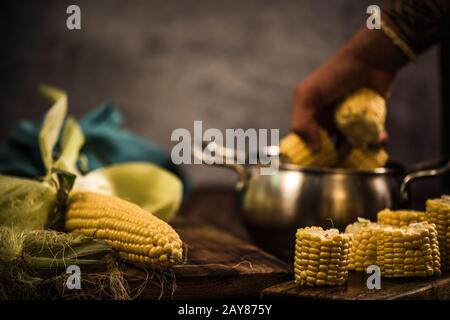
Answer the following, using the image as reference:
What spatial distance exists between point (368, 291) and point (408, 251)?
0.37ft

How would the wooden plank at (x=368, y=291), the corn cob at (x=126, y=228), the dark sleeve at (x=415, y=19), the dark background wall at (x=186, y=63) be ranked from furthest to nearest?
the dark background wall at (x=186, y=63) → the dark sleeve at (x=415, y=19) → the corn cob at (x=126, y=228) → the wooden plank at (x=368, y=291)

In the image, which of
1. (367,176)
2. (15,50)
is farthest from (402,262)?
(15,50)

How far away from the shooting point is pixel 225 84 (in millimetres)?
2936

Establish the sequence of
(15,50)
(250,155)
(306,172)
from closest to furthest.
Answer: (306,172)
(250,155)
(15,50)

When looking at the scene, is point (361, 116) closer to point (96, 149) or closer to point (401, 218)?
point (401, 218)

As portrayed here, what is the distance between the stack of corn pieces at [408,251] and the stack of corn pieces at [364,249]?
3 centimetres

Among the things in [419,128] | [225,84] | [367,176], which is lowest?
[367,176]

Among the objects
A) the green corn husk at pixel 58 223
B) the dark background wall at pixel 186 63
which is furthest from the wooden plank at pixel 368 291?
the dark background wall at pixel 186 63

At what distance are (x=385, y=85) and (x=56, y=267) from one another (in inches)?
30.6

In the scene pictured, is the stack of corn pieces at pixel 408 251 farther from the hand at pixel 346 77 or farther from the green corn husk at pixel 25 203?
the green corn husk at pixel 25 203

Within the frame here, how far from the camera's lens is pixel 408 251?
3.47ft

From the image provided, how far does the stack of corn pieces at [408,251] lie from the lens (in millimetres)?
1050

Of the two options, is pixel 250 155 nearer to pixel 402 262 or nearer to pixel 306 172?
pixel 306 172

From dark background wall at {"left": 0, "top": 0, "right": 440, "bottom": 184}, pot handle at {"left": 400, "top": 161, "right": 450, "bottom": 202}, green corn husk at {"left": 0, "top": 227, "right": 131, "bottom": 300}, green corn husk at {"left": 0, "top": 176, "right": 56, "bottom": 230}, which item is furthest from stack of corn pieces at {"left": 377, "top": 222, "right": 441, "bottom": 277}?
dark background wall at {"left": 0, "top": 0, "right": 440, "bottom": 184}
